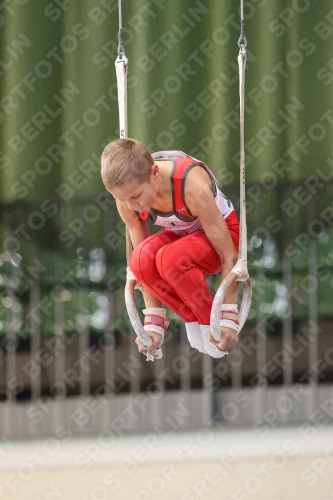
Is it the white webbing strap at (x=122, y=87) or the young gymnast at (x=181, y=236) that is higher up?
the white webbing strap at (x=122, y=87)

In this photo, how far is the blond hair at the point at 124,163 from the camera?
107 centimetres

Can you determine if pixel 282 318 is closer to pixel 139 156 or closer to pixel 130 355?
pixel 130 355

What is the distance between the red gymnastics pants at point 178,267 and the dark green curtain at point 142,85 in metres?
1.19

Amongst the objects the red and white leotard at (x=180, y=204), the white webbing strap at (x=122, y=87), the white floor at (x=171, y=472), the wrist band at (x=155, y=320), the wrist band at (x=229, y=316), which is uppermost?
the white webbing strap at (x=122, y=87)

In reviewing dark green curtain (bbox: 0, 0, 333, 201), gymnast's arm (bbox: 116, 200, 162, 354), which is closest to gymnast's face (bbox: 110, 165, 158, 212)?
gymnast's arm (bbox: 116, 200, 162, 354)

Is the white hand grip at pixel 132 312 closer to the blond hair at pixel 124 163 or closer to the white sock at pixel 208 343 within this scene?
the white sock at pixel 208 343

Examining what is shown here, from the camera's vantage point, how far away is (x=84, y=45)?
2340mm

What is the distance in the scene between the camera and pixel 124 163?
107 cm

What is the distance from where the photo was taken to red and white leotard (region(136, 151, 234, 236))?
116cm

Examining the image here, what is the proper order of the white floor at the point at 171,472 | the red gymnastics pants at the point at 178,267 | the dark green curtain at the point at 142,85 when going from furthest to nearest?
the dark green curtain at the point at 142,85 < the white floor at the point at 171,472 < the red gymnastics pants at the point at 178,267

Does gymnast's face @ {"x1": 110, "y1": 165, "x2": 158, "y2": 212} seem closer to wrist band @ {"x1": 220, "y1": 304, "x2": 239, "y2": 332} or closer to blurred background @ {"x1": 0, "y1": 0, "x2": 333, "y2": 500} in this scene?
wrist band @ {"x1": 220, "y1": 304, "x2": 239, "y2": 332}

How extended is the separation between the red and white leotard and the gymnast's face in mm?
45

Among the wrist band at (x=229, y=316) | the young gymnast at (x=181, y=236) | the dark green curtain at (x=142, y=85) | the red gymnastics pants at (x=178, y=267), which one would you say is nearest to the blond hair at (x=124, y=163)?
the young gymnast at (x=181, y=236)

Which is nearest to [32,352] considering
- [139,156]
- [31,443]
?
[31,443]
